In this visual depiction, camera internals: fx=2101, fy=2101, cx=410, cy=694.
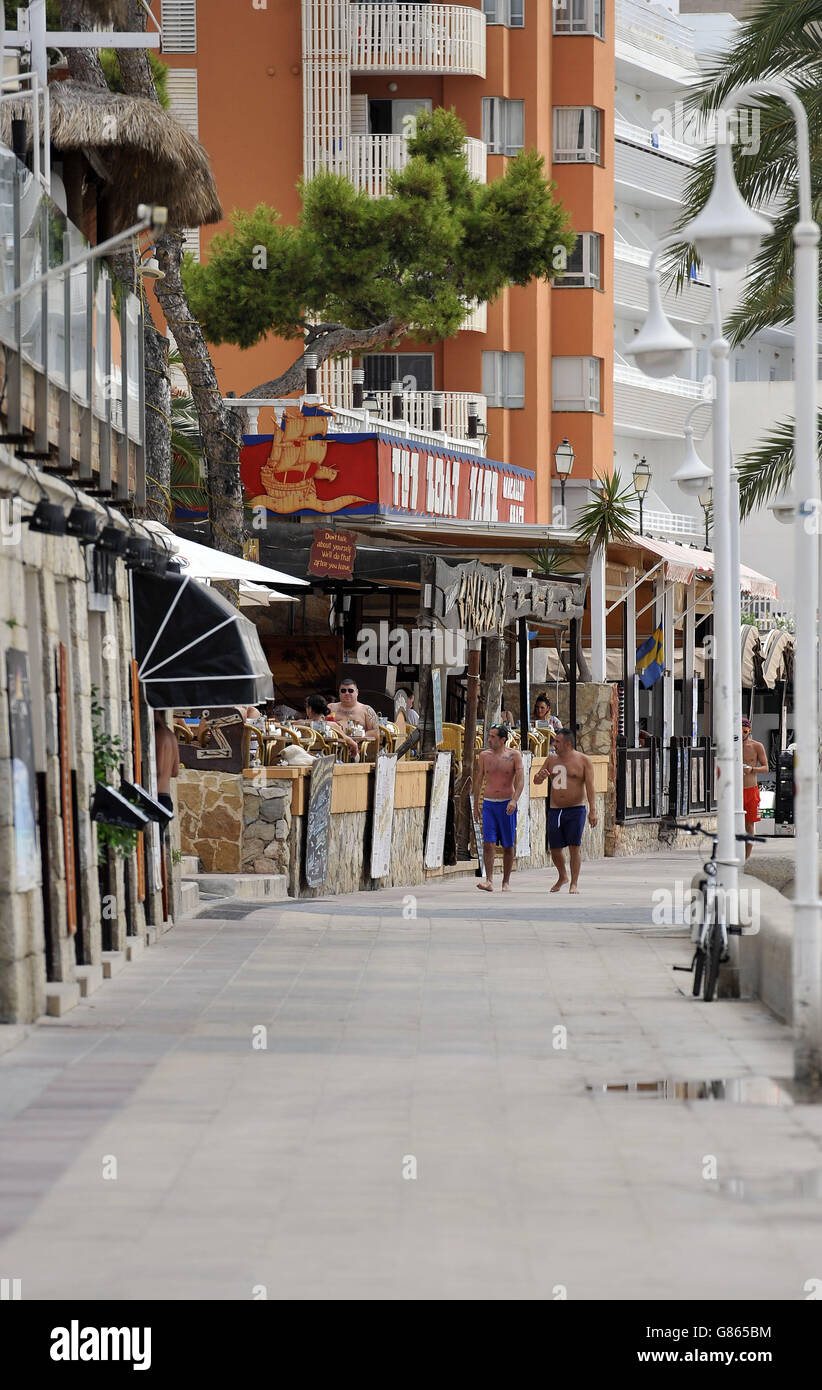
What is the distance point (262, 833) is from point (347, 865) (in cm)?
199

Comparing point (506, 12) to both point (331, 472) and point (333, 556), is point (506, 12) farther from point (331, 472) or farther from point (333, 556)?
point (333, 556)

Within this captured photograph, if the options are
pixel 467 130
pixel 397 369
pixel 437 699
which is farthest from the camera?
pixel 467 130

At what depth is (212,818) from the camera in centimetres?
1973

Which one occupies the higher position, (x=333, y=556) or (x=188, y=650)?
(x=333, y=556)

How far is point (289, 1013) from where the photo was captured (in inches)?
473

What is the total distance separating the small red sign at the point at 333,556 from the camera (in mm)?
25094

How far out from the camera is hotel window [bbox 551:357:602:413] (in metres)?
48.0

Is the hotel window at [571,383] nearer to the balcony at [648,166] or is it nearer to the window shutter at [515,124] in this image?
the window shutter at [515,124]

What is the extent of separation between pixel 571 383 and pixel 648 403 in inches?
266

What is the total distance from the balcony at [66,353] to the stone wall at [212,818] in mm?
3518

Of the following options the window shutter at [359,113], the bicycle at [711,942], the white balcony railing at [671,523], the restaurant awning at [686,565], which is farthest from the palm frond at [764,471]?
the white balcony railing at [671,523]

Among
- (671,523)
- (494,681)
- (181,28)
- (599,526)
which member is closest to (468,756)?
(494,681)

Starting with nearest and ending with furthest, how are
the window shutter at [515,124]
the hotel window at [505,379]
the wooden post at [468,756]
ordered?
the wooden post at [468,756] → the hotel window at [505,379] → the window shutter at [515,124]

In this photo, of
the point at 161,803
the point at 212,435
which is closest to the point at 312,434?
the point at 212,435
